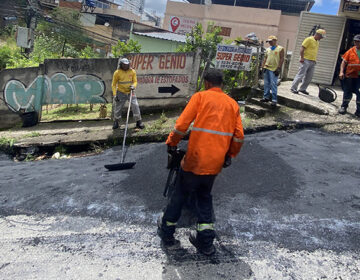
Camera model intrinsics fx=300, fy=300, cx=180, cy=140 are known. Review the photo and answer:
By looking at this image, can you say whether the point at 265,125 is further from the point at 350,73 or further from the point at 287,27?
the point at 287,27

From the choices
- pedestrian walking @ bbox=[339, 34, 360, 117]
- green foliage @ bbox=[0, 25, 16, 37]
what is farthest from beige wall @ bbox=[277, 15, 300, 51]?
pedestrian walking @ bbox=[339, 34, 360, 117]

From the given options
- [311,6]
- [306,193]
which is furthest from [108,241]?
[311,6]

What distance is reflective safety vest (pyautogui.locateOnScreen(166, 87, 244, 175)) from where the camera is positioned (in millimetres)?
2826

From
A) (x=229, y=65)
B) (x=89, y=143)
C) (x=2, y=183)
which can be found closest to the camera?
(x=2, y=183)

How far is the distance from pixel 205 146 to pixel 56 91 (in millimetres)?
7332

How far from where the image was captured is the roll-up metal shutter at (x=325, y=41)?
→ 32.8 feet

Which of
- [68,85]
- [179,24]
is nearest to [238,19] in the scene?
[179,24]

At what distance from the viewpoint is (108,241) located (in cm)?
320

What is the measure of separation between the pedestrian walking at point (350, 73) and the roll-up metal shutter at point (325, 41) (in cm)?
406

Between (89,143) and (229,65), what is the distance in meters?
4.13

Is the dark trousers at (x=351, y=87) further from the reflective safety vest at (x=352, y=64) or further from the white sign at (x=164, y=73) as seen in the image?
the white sign at (x=164, y=73)

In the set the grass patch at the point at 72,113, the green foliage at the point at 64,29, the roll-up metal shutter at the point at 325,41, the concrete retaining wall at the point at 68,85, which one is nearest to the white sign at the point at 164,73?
the concrete retaining wall at the point at 68,85

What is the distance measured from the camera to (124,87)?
7.09m

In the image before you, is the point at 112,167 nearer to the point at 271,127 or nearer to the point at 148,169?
the point at 148,169
